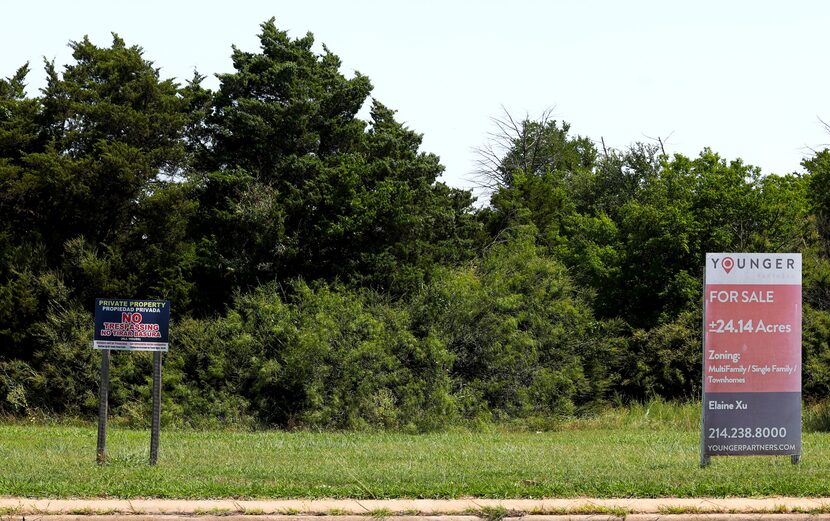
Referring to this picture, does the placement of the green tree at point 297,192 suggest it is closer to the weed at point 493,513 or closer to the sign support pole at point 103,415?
the sign support pole at point 103,415

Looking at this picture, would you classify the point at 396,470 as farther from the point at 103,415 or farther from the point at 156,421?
the point at 103,415

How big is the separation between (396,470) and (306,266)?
795 inches

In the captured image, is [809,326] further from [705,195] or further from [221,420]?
[221,420]

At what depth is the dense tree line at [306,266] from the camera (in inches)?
1121

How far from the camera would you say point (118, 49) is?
3572 cm

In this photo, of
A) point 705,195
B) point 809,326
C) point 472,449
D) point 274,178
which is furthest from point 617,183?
point 472,449

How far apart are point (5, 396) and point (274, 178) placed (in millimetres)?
10301

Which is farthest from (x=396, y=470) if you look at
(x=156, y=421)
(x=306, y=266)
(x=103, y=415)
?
(x=306, y=266)

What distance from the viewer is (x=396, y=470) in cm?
1312

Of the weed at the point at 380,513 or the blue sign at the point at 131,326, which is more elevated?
the blue sign at the point at 131,326

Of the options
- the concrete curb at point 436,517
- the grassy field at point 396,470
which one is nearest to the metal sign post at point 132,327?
the grassy field at point 396,470

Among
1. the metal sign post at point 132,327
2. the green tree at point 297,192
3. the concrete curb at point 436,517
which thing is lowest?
the concrete curb at point 436,517

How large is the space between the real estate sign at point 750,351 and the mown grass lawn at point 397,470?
1.30 ft

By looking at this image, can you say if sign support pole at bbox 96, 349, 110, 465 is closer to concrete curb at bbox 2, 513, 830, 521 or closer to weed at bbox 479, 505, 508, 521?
concrete curb at bbox 2, 513, 830, 521
